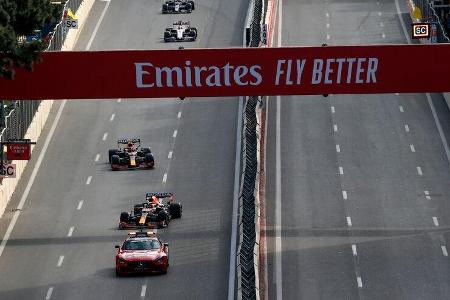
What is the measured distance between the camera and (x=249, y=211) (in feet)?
220

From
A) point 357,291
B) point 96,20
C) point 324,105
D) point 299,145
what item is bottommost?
point 357,291

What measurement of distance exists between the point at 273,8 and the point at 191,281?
162ft

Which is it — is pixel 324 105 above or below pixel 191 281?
above

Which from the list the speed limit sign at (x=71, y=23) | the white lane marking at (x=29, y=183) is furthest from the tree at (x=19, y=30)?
the speed limit sign at (x=71, y=23)

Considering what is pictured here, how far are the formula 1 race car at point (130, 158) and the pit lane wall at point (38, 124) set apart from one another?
13.3ft

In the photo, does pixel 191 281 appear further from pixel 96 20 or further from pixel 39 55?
pixel 96 20

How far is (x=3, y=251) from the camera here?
2623 inches

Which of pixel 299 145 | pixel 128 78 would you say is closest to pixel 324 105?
pixel 299 145

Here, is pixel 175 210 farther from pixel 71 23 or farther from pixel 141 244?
pixel 71 23

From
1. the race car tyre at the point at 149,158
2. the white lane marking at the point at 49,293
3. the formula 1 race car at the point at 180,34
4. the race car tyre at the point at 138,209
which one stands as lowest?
the white lane marking at the point at 49,293

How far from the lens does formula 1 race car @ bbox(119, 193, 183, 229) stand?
68688mm

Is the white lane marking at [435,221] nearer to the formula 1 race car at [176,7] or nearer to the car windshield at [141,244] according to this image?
the car windshield at [141,244]

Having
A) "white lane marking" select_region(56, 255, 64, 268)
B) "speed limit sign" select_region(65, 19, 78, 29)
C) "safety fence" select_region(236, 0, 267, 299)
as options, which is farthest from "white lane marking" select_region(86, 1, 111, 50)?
"white lane marking" select_region(56, 255, 64, 268)

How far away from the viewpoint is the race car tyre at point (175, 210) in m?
69.8
